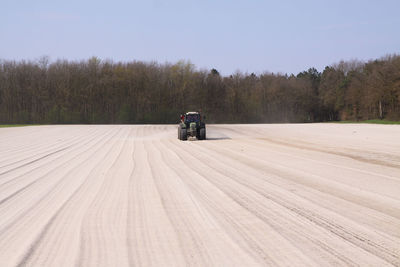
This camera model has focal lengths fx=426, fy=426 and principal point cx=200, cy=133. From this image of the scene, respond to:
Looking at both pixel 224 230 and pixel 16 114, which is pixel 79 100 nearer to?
pixel 16 114

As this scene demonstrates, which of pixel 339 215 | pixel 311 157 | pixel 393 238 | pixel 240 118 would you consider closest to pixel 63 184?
pixel 339 215

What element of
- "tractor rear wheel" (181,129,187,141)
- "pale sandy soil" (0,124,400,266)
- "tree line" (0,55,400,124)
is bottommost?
"pale sandy soil" (0,124,400,266)

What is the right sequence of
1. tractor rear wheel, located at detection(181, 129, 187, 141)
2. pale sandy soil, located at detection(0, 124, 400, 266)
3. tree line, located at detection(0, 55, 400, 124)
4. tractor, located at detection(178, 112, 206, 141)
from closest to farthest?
pale sandy soil, located at detection(0, 124, 400, 266)
tractor rear wheel, located at detection(181, 129, 187, 141)
tractor, located at detection(178, 112, 206, 141)
tree line, located at detection(0, 55, 400, 124)

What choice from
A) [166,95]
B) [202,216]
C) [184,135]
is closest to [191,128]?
[184,135]

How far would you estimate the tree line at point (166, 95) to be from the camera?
197 ft

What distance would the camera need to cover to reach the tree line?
60.1 m

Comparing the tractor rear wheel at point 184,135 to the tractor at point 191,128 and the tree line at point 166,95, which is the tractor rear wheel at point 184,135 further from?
the tree line at point 166,95

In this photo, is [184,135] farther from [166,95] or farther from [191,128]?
[166,95]

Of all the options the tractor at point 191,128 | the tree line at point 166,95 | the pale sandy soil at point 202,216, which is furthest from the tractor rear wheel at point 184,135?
the tree line at point 166,95

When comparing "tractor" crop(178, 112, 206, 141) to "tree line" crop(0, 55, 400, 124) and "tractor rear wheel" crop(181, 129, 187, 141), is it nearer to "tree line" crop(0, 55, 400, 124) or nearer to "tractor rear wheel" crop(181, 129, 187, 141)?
"tractor rear wheel" crop(181, 129, 187, 141)

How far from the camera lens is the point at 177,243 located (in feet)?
15.5

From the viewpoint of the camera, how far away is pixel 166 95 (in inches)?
2559

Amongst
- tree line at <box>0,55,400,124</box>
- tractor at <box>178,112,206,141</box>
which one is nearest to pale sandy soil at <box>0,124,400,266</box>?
tractor at <box>178,112,206,141</box>

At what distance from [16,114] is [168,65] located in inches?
961
